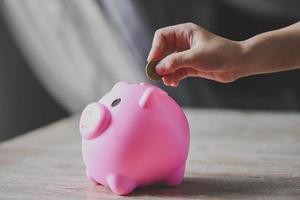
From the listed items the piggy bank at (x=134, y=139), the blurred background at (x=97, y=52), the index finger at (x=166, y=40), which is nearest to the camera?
the piggy bank at (x=134, y=139)

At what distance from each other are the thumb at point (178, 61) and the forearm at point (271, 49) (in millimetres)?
92

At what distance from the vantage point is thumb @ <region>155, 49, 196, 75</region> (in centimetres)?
85

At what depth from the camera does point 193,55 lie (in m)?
0.85

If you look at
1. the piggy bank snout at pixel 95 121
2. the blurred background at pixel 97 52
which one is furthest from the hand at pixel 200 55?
the blurred background at pixel 97 52

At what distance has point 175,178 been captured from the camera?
2.88ft

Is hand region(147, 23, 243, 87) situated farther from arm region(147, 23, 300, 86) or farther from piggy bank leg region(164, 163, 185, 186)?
piggy bank leg region(164, 163, 185, 186)

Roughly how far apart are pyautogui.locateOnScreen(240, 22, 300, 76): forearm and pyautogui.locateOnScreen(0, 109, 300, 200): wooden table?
0.73 ft

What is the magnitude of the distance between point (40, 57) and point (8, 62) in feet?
0.37

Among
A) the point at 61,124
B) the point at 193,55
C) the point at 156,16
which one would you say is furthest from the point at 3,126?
the point at 193,55

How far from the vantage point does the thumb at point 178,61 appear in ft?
2.80

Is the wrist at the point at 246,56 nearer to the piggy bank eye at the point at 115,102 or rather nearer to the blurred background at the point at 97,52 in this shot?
the piggy bank eye at the point at 115,102

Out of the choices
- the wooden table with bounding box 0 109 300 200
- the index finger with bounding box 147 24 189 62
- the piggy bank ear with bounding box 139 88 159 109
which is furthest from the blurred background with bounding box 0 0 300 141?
the piggy bank ear with bounding box 139 88 159 109

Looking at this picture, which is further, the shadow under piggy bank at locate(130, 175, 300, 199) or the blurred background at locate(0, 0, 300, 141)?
the blurred background at locate(0, 0, 300, 141)

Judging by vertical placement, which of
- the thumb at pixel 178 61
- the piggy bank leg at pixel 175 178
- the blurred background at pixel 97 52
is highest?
the thumb at pixel 178 61
